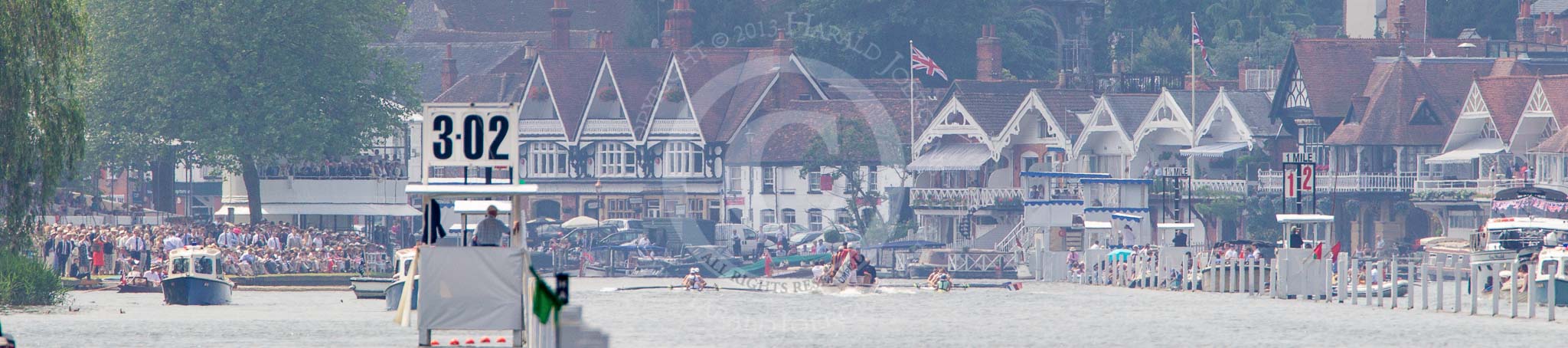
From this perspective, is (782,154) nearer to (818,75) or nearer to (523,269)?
(818,75)

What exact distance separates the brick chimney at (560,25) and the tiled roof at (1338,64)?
37999mm

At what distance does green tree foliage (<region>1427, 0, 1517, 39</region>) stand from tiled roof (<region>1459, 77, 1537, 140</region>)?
85.0ft

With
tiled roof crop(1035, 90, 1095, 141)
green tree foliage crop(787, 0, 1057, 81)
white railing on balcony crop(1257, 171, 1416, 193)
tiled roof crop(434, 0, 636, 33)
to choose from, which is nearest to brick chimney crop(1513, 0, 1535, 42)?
white railing on balcony crop(1257, 171, 1416, 193)

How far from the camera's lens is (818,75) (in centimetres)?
11962

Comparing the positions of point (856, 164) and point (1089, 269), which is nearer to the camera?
point (1089, 269)

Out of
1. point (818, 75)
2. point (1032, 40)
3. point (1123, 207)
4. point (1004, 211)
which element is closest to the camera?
point (1123, 207)

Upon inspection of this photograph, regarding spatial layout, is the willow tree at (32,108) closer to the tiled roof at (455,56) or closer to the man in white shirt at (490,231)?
the man in white shirt at (490,231)

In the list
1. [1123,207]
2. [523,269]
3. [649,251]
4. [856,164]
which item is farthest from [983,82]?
[523,269]

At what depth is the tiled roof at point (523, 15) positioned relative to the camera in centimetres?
14125

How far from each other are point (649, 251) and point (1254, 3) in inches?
1813

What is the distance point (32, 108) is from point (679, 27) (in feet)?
253

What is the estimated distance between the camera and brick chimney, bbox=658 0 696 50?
397 feet

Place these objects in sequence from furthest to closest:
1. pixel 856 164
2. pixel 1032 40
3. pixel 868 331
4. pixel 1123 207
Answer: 1. pixel 1032 40
2. pixel 856 164
3. pixel 1123 207
4. pixel 868 331

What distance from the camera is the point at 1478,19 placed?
121438 millimetres
